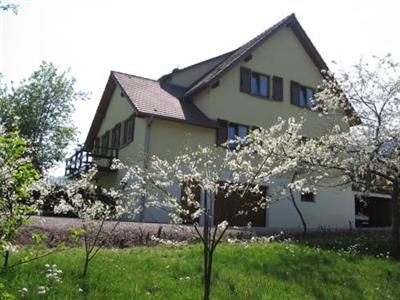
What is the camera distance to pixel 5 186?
3830 mm

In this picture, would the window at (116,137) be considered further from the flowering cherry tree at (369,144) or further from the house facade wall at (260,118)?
the flowering cherry tree at (369,144)

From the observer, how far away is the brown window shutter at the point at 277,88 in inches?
924

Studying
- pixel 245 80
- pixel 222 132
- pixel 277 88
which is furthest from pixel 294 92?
pixel 222 132

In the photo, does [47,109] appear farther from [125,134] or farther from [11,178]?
[11,178]

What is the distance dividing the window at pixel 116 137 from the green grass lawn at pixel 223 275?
14582mm

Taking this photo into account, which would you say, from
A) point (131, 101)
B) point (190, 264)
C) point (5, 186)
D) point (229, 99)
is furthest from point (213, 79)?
point (5, 186)

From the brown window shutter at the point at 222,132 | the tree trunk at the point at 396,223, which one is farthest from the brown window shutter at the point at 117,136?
the tree trunk at the point at 396,223

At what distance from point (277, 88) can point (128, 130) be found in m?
8.13

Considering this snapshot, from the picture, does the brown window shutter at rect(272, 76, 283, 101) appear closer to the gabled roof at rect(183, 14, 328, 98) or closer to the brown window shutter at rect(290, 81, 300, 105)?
the brown window shutter at rect(290, 81, 300, 105)

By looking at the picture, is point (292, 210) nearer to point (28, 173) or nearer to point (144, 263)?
point (144, 263)

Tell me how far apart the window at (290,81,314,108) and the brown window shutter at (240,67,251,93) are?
2.84 meters

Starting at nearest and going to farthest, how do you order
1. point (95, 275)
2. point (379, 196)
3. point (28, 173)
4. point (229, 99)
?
point (28, 173)
point (95, 275)
point (229, 99)
point (379, 196)

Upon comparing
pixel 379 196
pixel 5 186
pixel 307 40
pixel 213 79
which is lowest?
pixel 5 186

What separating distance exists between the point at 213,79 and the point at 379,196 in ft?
47.8
